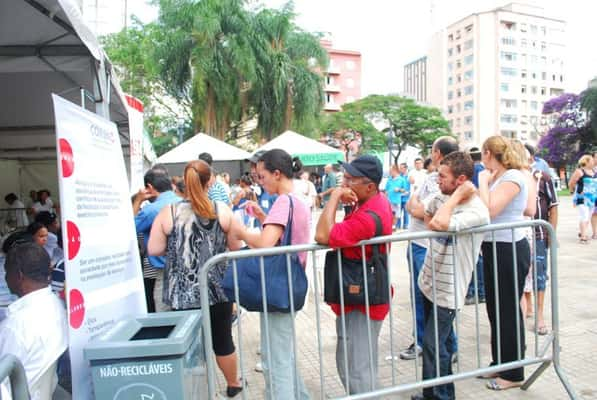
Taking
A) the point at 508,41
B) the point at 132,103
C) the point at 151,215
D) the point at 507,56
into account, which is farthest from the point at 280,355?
the point at 508,41

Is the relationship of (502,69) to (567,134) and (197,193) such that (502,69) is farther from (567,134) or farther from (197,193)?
(197,193)

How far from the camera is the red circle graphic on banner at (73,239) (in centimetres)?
242

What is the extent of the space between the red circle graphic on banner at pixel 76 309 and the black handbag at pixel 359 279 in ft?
4.59

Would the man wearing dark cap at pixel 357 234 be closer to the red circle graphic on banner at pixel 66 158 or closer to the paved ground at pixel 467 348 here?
the paved ground at pixel 467 348

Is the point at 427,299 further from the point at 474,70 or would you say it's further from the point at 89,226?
the point at 474,70

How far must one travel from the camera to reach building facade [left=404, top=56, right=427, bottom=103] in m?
111

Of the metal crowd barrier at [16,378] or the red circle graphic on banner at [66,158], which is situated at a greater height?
the red circle graphic on banner at [66,158]

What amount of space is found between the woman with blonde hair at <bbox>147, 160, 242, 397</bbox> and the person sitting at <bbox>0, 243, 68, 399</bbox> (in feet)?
2.52

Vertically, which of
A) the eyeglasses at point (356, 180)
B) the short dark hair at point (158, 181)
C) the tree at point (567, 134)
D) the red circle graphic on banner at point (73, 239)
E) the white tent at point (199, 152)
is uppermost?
the tree at point (567, 134)

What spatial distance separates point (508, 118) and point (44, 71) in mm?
92702

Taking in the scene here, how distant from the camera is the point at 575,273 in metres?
7.16

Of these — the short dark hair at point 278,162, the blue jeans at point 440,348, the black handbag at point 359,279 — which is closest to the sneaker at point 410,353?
the blue jeans at point 440,348

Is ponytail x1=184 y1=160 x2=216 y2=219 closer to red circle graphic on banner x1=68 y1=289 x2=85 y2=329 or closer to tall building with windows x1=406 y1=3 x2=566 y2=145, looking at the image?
red circle graphic on banner x1=68 y1=289 x2=85 y2=329

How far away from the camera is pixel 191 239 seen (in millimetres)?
3088
